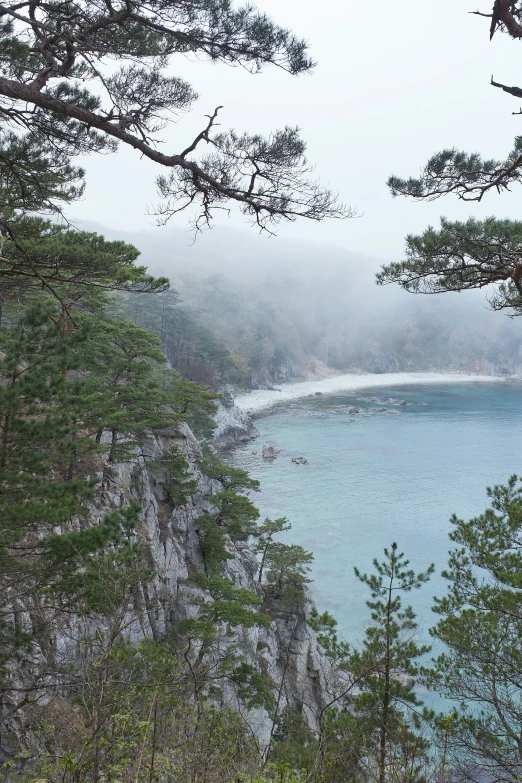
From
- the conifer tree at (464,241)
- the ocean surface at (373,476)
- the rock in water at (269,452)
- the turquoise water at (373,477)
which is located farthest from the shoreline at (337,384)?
the conifer tree at (464,241)

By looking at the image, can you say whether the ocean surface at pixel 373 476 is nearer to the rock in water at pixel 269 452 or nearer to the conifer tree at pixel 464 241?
the rock in water at pixel 269 452

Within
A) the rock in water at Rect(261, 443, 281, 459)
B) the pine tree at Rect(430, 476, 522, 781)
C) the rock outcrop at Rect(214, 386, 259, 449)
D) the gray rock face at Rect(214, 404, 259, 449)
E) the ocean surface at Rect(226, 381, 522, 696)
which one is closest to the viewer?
the pine tree at Rect(430, 476, 522, 781)

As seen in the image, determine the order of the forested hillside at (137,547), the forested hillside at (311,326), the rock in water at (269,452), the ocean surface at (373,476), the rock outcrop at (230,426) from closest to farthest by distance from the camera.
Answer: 1. the forested hillside at (137,547)
2. the ocean surface at (373,476)
3. the rock in water at (269,452)
4. the rock outcrop at (230,426)
5. the forested hillside at (311,326)

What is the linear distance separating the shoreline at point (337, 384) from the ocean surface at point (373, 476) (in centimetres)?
243

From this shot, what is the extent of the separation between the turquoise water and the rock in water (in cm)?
44

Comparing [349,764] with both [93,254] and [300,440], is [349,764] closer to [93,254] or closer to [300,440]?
[93,254]

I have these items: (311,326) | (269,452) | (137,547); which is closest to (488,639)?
(137,547)

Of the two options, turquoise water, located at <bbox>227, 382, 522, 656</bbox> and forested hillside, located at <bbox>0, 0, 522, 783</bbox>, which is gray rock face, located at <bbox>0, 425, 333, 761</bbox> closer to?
forested hillside, located at <bbox>0, 0, 522, 783</bbox>

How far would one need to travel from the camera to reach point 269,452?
33750mm

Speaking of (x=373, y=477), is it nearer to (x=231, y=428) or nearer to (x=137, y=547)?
(x=231, y=428)

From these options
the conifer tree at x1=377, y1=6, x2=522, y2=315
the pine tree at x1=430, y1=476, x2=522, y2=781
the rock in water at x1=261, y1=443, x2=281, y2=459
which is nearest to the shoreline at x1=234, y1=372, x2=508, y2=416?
the rock in water at x1=261, y1=443, x2=281, y2=459

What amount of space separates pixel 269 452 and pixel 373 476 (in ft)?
25.1

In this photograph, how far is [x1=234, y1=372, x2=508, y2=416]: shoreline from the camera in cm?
5081

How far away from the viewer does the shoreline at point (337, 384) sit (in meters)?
50.8
